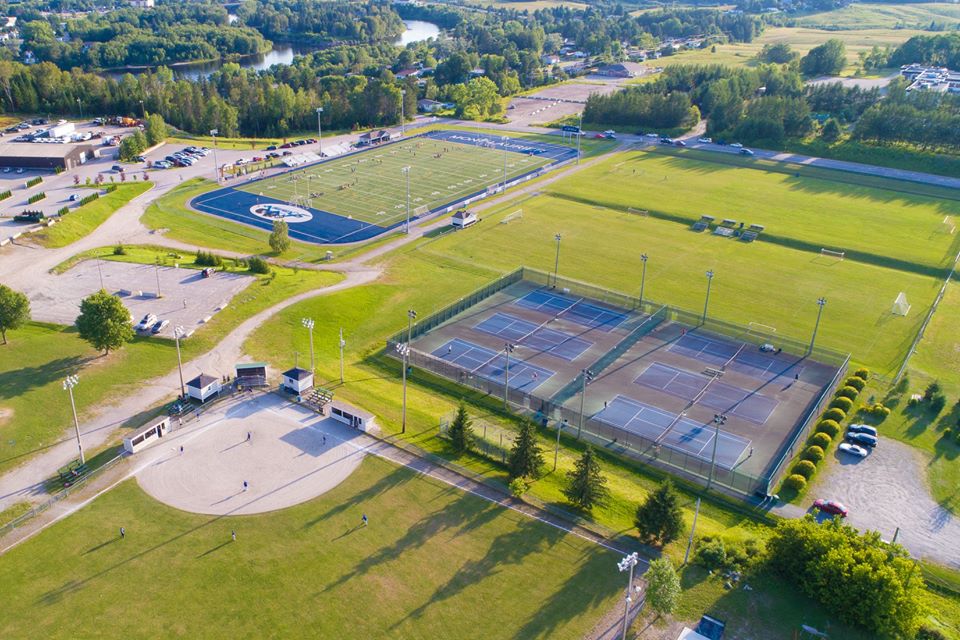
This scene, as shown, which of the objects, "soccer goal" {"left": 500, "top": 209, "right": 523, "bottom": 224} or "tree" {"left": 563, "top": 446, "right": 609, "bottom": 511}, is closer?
"tree" {"left": 563, "top": 446, "right": 609, "bottom": 511}

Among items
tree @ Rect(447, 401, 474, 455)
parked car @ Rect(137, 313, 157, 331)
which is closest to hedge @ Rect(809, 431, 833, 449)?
tree @ Rect(447, 401, 474, 455)

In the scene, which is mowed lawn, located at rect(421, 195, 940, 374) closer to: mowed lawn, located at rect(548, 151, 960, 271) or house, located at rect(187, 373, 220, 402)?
mowed lawn, located at rect(548, 151, 960, 271)

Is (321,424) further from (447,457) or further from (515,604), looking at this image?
(515,604)

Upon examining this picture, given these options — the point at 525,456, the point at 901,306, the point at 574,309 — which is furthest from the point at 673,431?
Result: the point at 901,306

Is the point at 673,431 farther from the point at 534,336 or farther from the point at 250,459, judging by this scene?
the point at 250,459

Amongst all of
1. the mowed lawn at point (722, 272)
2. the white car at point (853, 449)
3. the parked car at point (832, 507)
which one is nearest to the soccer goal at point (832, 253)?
the mowed lawn at point (722, 272)

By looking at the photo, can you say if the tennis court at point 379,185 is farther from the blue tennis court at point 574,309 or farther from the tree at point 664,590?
the tree at point 664,590
